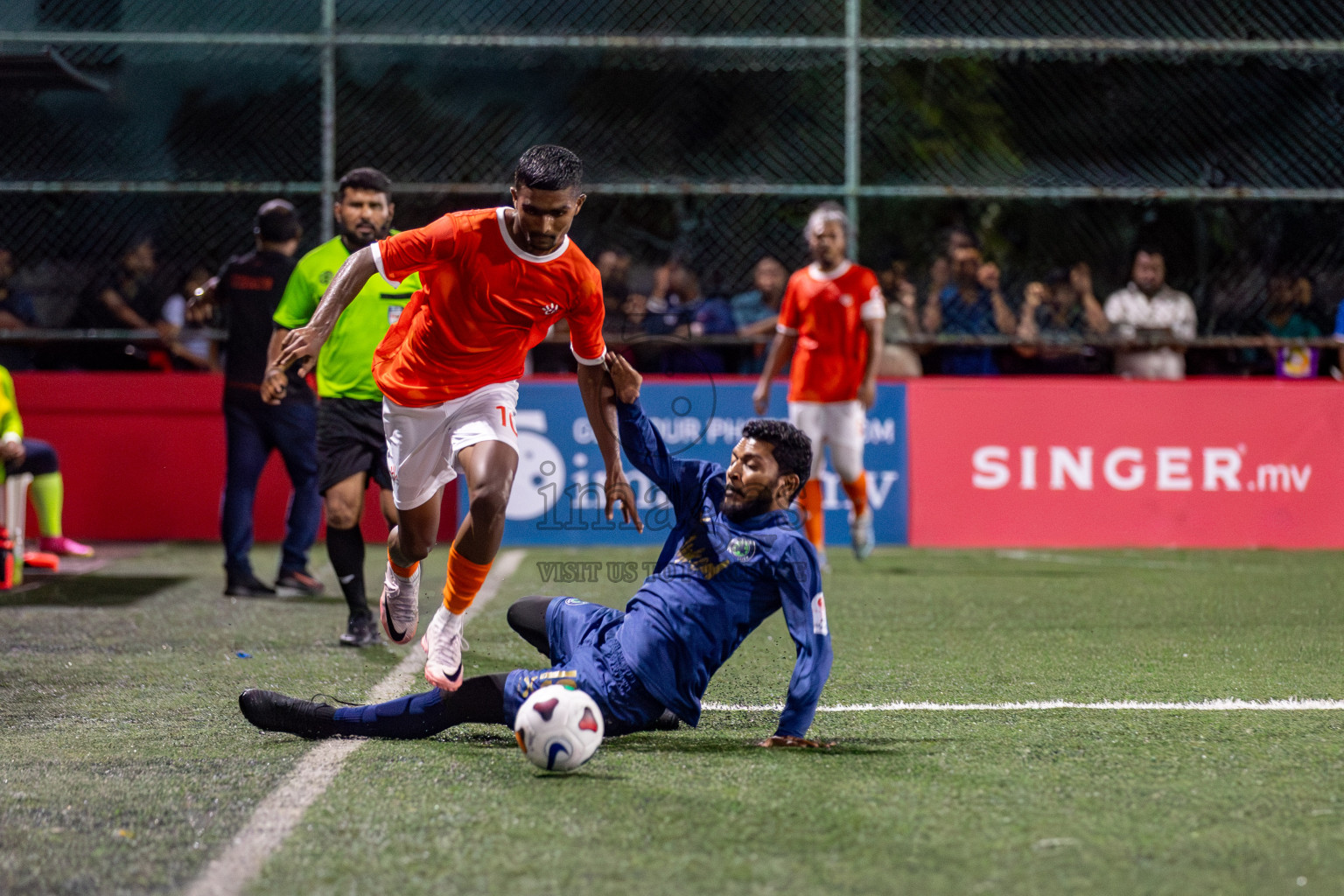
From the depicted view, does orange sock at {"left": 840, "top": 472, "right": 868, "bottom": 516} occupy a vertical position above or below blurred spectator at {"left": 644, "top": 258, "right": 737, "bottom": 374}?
below

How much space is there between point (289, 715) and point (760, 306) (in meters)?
7.24

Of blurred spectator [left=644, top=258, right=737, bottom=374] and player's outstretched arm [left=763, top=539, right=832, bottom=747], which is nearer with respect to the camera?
player's outstretched arm [left=763, top=539, right=832, bottom=747]

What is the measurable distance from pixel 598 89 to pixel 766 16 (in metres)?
1.51

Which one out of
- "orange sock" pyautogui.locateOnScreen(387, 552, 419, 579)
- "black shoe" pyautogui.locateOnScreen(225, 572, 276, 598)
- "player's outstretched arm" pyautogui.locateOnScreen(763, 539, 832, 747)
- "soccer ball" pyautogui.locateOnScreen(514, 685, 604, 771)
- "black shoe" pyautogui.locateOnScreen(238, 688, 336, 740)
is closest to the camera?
"soccer ball" pyautogui.locateOnScreen(514, 685, 604, 771)

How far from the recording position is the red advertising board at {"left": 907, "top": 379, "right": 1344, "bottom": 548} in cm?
1031

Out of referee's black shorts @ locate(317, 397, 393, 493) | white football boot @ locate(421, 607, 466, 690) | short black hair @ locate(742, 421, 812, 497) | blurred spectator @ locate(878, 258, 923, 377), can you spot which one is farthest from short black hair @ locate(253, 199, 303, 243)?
blurred spectator @ locate(878, 258, 923, 377)

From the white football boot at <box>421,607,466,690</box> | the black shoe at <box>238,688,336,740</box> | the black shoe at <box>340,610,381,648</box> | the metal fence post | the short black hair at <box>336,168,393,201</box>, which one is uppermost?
the metal fence post

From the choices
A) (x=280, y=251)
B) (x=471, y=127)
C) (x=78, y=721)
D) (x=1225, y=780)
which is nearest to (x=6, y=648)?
(x=78, y=721)

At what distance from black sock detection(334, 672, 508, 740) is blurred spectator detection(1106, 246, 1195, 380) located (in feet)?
26.4

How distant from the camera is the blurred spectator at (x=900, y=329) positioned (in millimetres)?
10586

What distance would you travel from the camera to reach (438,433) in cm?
488

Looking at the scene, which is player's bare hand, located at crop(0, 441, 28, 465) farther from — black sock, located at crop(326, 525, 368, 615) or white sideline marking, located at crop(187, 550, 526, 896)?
white sideline marking, located at crop(187, 550, 526, 896)

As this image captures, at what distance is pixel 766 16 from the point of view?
11.5m

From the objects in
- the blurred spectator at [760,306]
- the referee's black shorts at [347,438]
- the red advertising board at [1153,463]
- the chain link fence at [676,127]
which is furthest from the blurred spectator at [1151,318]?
the referee's black shorts at [347,438]
